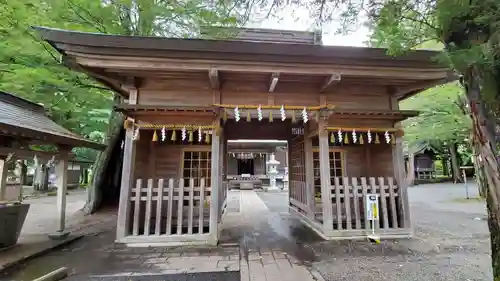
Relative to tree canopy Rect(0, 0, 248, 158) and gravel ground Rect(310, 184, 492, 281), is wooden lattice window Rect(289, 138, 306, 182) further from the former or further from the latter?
tree canopy Rect(0, 0, 248, 158)

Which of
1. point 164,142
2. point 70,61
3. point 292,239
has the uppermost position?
point 70,61

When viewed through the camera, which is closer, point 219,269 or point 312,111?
point 219,269

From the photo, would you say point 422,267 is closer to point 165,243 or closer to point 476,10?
point 476,10

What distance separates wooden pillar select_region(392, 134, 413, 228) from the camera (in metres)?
5.02

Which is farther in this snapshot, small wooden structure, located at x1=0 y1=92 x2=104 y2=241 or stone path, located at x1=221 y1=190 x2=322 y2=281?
small wooden structure, located at x1=0 y1=92 x2=104 y2=241

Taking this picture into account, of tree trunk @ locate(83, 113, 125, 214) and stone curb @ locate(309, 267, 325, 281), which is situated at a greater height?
tree trunk @ locate(83, 113, 125, 214)

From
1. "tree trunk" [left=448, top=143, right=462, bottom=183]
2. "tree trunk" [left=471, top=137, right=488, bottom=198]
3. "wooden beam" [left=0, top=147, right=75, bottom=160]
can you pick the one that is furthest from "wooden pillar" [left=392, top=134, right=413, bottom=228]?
"tree trunk" [left=448, top=143, right=462, bottom=183]

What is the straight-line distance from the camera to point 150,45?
4051mm

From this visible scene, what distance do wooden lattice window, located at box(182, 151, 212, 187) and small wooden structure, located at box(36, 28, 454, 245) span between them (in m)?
0.03

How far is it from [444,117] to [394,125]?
27.6 feet

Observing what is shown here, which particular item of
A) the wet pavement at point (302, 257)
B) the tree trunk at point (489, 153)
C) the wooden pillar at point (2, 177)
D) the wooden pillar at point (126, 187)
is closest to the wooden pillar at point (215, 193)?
the wet pavement at point (302, 257)

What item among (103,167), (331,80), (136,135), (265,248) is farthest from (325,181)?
(103,167)

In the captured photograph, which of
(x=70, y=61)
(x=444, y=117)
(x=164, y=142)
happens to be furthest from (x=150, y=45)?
(x=444, y=117)

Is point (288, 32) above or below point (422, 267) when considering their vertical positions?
above
